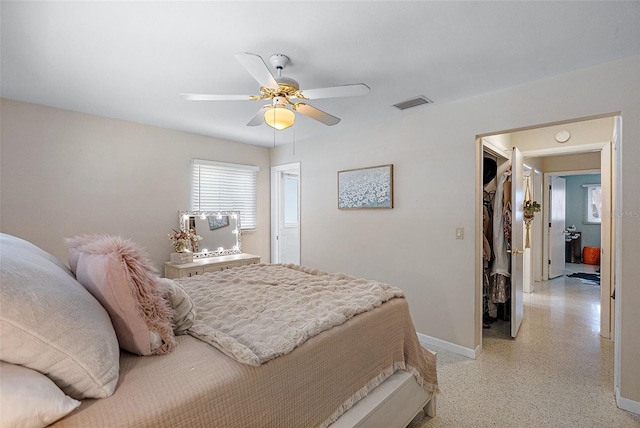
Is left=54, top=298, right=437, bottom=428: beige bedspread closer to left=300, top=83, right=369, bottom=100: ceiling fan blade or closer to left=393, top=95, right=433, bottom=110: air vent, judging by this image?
left=300, top=83, right=369, bottom=100: ceiling fan blade

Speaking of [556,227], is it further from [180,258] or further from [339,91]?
[180,258]

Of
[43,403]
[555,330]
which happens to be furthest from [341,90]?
[555,330]

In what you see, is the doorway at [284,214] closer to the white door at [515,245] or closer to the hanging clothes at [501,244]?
the hanging clothes at [501,244]

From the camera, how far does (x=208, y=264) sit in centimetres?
361

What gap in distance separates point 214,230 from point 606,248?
468cm

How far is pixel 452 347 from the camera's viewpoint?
115 inches

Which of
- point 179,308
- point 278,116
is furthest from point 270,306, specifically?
point 278,116

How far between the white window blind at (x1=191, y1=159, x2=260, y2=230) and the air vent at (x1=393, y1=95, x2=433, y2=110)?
2.46 meters

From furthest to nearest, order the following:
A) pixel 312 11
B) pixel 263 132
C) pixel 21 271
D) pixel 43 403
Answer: pixel 263 132, pixel 312 11, pixel 21 271, pixel 43 403

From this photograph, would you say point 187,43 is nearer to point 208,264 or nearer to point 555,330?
point 208,264

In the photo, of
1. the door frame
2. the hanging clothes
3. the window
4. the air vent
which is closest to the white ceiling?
the air vent

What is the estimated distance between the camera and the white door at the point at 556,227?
5719mm

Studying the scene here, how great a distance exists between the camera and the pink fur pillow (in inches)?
43.6

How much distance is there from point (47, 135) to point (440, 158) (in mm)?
3897
